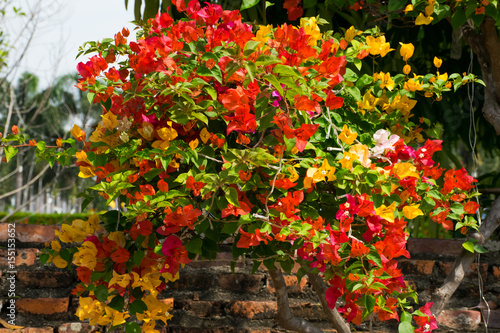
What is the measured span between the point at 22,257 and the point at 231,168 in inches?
46.9

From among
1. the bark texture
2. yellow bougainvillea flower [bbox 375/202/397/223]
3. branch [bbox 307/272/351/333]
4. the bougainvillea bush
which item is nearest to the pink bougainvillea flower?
the bougainvillea bush

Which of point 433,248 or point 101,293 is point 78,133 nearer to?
point 101,293

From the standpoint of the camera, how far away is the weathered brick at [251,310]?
1.83m

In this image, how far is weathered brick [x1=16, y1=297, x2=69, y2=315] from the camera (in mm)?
1729

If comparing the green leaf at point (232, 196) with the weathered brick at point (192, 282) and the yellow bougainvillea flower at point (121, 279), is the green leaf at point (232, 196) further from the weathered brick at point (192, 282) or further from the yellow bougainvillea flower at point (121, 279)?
the weathered brick at point (192, 282)

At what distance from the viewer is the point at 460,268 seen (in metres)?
1.72

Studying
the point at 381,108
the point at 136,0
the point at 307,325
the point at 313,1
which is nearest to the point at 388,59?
the point at 313,1

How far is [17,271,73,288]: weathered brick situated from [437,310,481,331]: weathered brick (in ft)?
4.59

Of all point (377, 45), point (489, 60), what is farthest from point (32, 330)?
point (489, 60)

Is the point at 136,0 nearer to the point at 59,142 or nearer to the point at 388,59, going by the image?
the point at 388,59

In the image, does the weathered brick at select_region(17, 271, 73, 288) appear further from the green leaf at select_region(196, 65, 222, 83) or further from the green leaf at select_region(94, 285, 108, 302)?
the green leaf at select_region(196, 65, 222, 83)

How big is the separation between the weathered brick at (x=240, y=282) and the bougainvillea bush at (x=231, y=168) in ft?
2.21

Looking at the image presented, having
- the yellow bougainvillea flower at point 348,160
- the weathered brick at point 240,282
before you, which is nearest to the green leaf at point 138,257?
the yellow bougainvillea flower at point 348,160

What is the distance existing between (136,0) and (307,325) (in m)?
1.74
